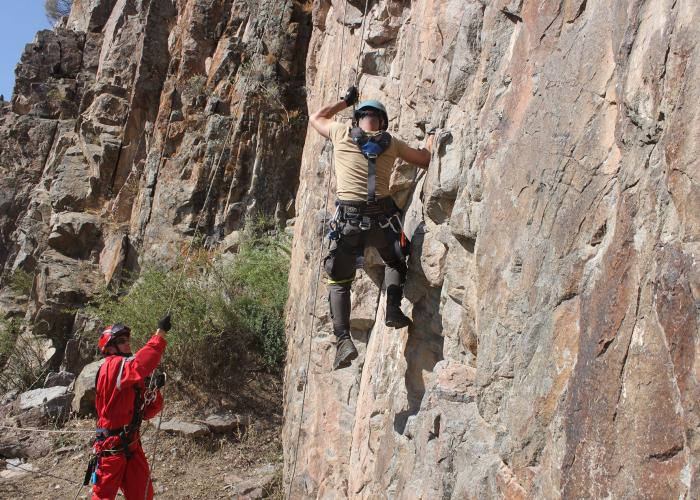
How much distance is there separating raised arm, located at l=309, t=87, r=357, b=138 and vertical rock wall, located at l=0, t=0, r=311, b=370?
7463 millimetres

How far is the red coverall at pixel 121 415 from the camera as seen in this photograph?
568 cm

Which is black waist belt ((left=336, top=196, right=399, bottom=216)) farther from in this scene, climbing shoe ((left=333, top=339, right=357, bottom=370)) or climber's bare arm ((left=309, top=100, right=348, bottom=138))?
climbing shoe ((left=333, top=339, right=357, bottom=370))

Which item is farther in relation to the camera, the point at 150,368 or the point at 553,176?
the point at 150,368

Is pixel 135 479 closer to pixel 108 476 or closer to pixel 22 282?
pixel 108 476

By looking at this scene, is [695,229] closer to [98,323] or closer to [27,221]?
[98,323]

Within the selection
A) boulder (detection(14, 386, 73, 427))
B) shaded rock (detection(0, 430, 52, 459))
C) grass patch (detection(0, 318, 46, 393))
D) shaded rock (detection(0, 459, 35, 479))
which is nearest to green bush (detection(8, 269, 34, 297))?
grass patch (detection(0, 318, 46, 393))

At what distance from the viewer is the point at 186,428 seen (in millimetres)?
9312

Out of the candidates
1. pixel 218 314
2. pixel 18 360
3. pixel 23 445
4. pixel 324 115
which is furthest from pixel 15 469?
pixel 324 115

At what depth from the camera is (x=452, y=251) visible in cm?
406

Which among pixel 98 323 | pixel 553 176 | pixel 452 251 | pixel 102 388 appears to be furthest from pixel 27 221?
pixel 553 176

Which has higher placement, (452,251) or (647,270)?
(452,251)

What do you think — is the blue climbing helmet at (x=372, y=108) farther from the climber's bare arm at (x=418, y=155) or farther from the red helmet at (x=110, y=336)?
the red helmet at (x=110, y=336)

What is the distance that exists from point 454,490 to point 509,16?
279 cm

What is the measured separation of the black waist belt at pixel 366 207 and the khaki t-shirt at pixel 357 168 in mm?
37
